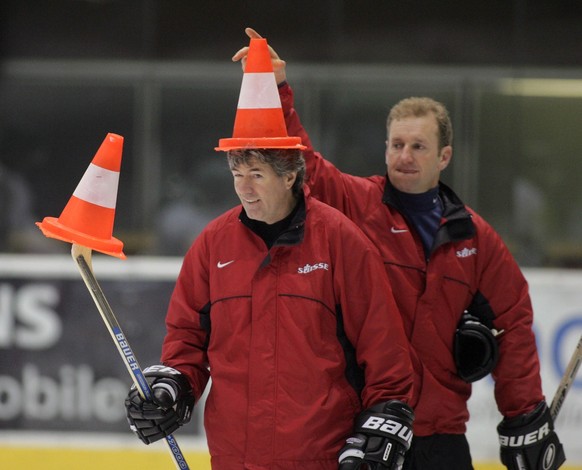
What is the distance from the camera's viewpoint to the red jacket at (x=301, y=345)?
2350 mm

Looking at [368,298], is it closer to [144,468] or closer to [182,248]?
[144,468]

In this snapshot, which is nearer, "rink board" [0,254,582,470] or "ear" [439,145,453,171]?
"ear" [439,145,453,171]

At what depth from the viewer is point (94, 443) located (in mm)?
4867

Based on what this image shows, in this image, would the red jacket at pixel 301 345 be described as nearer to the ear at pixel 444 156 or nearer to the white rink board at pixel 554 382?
the ear at pixel 444 156

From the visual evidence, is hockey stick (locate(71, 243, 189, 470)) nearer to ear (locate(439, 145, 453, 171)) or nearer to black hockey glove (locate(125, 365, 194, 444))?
black hockey glove (locate(125, 365, 194, 444))

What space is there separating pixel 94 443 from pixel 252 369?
2707 millimetres

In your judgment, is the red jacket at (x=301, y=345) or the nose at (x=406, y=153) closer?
the red jacket at (x=301, y=345)

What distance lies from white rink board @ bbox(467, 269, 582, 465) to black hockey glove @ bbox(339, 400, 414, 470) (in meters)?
2.37

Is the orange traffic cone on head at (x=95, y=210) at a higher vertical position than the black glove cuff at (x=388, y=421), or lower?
higher

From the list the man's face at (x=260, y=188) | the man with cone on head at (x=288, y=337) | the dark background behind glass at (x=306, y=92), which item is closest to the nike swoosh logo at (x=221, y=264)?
the man with cone on head at (x=288, y=337)

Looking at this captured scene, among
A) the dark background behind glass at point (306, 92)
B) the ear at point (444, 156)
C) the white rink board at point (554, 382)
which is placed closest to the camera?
the ear at point (444, 156)

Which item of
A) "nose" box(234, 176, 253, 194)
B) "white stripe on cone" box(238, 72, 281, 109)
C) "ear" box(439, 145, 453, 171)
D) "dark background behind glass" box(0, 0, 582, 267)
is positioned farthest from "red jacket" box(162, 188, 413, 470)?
"dark background behind glass" box(0, 0, 582, 267)

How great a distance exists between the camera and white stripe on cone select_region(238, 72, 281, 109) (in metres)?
2.45

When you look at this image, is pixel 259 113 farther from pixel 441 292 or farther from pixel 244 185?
pixel 441 292
